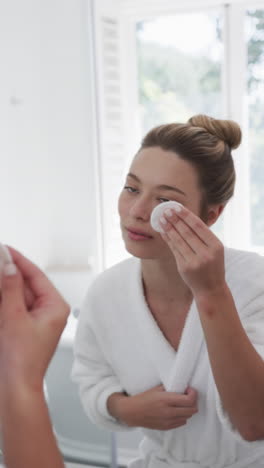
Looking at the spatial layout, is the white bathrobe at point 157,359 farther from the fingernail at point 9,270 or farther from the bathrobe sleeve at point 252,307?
the fingernail at point 9,270

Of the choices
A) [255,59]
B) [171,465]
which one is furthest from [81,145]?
[171,465]

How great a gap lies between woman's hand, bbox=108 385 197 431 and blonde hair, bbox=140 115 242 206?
0.36 metres

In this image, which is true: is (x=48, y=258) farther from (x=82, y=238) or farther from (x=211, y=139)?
(x=211, y=139)

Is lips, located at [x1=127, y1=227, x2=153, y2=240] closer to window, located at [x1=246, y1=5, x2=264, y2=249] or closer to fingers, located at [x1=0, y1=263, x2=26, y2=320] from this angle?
fingers, located at [x1=0, y1=263, x2=26, y2=320]

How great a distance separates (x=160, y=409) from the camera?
39.6 inches

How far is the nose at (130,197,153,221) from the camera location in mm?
1029

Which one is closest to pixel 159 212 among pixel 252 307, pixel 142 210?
pixel 142 210

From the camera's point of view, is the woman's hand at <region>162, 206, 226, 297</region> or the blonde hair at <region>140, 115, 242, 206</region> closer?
the woman's hand at <region>162, 206, 226, 297</region>

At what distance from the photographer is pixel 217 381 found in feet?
2.86

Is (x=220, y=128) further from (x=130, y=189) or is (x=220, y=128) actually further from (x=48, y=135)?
(x=48, y=135)

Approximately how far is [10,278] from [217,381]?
0.48 m

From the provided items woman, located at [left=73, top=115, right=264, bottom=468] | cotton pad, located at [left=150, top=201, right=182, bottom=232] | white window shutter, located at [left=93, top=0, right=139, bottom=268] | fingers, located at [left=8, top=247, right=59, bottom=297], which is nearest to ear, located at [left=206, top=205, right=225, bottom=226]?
woman, located at [left=73, top=115, right=264, bottom=468]

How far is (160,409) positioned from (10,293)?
0.59m

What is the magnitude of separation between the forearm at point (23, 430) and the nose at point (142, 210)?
0.56 m
